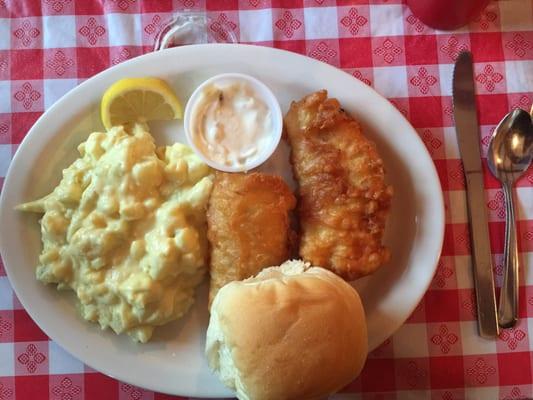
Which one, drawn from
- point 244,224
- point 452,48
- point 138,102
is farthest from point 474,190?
point 138,102

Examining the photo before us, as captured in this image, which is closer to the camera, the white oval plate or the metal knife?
the white oval plate

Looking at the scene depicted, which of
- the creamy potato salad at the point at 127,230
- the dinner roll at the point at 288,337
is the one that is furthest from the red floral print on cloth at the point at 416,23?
the dinner roll at the point at 288,337

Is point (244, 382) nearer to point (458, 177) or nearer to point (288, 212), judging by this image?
point (288, 212)

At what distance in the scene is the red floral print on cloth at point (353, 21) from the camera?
238cm

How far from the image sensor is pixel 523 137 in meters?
2.37

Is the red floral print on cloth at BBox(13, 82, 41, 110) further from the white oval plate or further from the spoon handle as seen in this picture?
the spoon handle

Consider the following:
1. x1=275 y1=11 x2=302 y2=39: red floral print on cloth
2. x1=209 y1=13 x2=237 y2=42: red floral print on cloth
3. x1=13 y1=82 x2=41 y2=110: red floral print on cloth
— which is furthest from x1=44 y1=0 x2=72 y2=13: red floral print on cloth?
x1=275 y1=11 x2=302 y2=39: red floral print on cloth

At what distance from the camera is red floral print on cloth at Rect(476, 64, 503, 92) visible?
2.41 meters

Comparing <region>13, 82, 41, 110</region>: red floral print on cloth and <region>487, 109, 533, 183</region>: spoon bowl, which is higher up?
<region>13, 82, 41, 110</region>: red floral print on cloth

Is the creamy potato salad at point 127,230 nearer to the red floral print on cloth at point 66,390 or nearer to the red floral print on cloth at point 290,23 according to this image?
the red floral print on cloth at point 66,390

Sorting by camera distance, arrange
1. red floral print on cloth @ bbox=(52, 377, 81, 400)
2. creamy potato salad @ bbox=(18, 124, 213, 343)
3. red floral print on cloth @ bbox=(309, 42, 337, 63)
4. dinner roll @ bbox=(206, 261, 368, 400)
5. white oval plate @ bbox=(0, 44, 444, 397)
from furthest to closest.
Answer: red floral print on cloth @ bbox=(309, 42, 337, 63), red floral print on cloth @ bbox=(52, 377, 81, 400), white oval plate @ bbox=(0, 44, 444, 397), creamy potato salad @ bbox=(18, 124, 213, 343), dinner roll @ bbox=(206, 261, 368, 400)

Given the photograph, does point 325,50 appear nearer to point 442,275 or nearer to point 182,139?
point 182,139

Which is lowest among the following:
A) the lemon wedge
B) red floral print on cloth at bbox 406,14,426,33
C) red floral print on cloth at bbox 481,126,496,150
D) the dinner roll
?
the dinner roll

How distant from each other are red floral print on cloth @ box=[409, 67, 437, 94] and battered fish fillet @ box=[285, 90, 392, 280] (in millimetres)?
379
